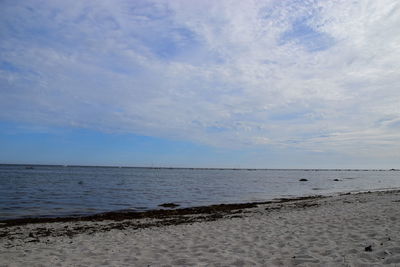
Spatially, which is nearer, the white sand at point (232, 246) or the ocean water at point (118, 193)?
the white sand at point (232, 246)

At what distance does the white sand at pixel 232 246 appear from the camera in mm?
6656

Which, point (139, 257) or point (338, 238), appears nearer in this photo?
point (139, 257)

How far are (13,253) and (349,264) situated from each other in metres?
9.35

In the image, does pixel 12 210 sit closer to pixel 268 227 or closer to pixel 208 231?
→ pixel 208 231

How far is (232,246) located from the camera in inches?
324

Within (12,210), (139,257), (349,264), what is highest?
(349,264)

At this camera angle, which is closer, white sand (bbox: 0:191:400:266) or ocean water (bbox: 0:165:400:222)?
white sand (bbox: 0:191:400:266)


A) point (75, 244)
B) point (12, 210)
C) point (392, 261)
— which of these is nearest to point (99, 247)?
point (75, 244)

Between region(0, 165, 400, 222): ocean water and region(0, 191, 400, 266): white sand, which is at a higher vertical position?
region(0, 191, 400, 266): white sand

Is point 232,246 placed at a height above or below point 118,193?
above

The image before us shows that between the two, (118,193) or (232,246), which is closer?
(232,246)

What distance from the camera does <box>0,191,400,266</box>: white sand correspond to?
6.66m

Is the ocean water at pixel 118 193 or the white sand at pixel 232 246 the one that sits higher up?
the white sand at pixel 232 246

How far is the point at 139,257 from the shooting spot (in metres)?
7.49
